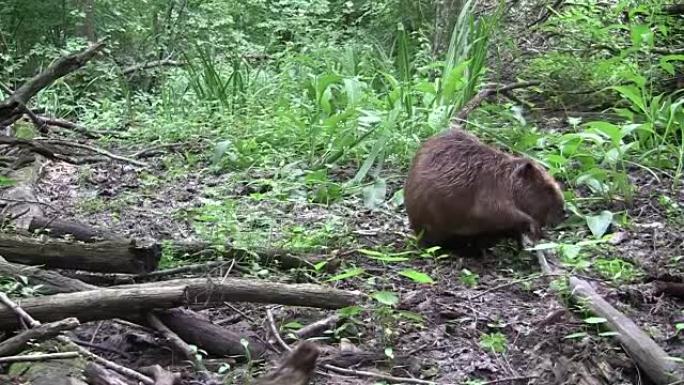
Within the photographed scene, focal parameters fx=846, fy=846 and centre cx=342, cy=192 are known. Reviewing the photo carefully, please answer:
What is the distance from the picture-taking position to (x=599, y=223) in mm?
4098

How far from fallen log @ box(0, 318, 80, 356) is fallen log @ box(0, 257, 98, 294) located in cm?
51

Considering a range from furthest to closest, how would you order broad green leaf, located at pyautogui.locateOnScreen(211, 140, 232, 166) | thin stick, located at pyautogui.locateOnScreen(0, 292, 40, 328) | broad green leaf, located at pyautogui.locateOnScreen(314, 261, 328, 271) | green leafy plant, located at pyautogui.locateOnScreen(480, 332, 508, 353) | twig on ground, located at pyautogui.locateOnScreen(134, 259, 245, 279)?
broad green leaf, located at pyautogui.locateOnScreen(211, 140, 232, 166), broad green leaf, located at pyautogui.locateOnScreen(314, 261, 328, 271), twig on ground, located at pyautogui.locateOnScreen(134, 259, 245, 279), green leafy plant, located at pyautogui.locateOnScreen(480, 332, 508, 353), thin stick, located at pyautogui.locateOnScreen(0, 292, 40, 328)

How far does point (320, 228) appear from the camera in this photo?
4.44 m

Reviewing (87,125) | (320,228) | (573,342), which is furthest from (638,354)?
(87,125)

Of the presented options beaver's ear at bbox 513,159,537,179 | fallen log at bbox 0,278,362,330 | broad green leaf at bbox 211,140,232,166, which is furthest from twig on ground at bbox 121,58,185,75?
fallen log at bbox 0,278,362,330

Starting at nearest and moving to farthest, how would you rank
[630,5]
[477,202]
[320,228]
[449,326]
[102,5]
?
[449,326] < [477,202] < [320,228] < [630,5] < [102,5]

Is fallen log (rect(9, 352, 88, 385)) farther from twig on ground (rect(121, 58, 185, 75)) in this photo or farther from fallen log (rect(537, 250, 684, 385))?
twig on ground (rect(121, 58, 185, 75))

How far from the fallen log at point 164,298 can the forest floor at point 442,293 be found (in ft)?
0.50

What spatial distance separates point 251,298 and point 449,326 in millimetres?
779

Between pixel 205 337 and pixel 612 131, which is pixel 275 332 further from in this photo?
pixel 612 131

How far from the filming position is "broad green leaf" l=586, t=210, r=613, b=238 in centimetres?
404

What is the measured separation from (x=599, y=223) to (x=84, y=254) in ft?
7.86

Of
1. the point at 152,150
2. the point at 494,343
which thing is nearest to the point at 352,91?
the point at 152,150

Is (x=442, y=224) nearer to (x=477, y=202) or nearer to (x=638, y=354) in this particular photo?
(x=477, y=202)
